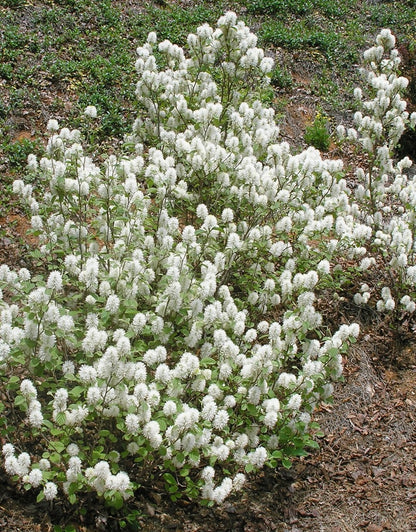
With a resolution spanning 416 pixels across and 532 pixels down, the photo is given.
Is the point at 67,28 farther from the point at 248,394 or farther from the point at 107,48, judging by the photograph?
the point at 248,394

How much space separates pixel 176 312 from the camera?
356 cm

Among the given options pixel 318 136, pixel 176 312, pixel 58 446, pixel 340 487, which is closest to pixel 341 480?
pixel 340 487

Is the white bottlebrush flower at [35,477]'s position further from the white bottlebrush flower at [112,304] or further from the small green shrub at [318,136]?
the small green shrub at [318,136]

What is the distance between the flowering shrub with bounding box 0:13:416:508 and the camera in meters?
2.92

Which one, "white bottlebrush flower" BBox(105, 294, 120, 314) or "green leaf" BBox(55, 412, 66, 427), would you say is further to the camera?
"white bottlebrush flower" BBox(105, 294, 120, 314)

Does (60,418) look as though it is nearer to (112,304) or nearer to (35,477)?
(35,477)

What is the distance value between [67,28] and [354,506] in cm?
754

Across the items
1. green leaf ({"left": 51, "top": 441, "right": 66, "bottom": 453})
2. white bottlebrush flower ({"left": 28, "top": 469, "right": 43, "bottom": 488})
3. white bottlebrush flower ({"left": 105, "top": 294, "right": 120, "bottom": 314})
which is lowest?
white bottlebrush flower ({"left": 28, "top": 469, "right": 43, "bottom": 488})

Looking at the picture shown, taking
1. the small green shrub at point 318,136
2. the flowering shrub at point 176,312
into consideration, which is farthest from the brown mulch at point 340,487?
the small green shrub at point 318,136

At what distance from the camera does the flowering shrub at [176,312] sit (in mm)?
2916

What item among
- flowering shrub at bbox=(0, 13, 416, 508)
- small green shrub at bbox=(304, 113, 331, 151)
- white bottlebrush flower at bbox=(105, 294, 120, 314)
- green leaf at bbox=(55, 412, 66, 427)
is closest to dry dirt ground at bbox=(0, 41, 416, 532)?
flowering shrub at bbox=(0, 13, 416, 508)

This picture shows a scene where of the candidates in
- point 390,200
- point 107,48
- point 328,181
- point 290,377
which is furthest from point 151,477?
point 107,48

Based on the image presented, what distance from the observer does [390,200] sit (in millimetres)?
7316

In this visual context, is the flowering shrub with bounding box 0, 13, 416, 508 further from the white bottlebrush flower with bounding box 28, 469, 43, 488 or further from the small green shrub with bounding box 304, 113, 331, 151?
the small green shrub with bounding box 304, 113, 331, 151
